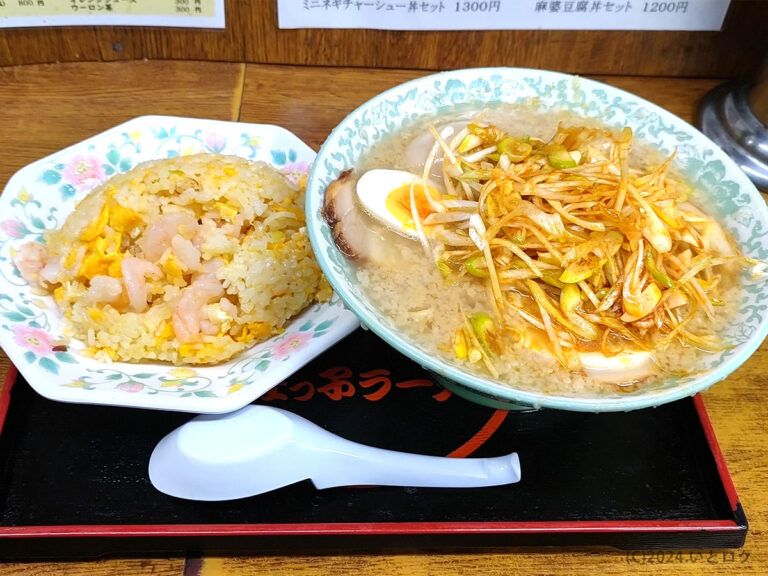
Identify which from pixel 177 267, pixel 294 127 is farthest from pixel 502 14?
pixel 177 267

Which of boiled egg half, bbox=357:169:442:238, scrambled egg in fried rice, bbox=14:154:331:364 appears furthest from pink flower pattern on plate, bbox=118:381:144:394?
boiled egg half, bbox=357:169:442:238

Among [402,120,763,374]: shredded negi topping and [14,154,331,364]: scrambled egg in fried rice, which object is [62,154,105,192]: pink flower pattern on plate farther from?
[402,120,763,374]: shredded negi topping

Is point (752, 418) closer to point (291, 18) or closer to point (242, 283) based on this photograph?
point (242, 283)

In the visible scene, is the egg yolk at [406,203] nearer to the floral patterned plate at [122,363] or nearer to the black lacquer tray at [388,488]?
the floral patterned plate at [122,363]

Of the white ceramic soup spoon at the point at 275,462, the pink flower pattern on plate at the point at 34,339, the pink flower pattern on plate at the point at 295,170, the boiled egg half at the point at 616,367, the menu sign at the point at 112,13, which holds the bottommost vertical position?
the white ceramic soup spoon at the point at 275,462

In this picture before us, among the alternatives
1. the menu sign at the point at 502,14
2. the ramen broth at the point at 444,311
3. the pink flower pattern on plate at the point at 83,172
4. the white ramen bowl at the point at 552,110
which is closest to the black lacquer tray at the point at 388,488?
the white ramen bowl at the point at 552,110

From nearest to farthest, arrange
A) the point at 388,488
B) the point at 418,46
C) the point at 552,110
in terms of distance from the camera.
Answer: the point at 388,488
the point at 552,110
the point at 418,46

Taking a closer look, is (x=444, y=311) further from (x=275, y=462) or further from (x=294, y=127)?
(x=294, y=127)
